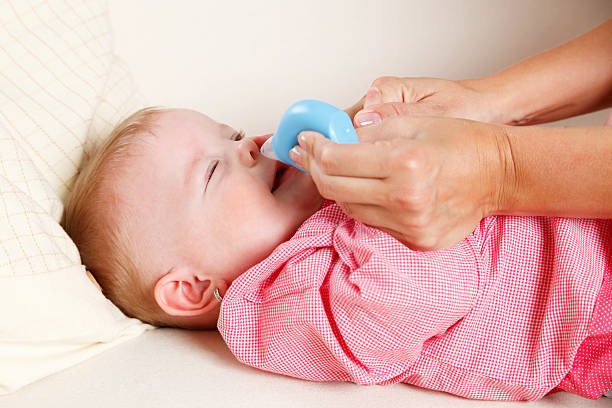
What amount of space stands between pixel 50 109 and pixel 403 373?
0.90 metres

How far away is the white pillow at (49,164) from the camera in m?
1.03

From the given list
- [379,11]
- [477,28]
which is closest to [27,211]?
[379,11]

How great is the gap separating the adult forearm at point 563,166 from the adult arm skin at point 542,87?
14.3 inches

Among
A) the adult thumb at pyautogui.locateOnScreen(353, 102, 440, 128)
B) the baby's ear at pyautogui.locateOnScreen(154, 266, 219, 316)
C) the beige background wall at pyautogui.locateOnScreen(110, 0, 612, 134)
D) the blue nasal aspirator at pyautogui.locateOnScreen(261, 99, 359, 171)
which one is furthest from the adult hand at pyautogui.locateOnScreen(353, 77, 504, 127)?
the beige background wall at pyautogui.locateOnScreen(110, 0, 612, 134)

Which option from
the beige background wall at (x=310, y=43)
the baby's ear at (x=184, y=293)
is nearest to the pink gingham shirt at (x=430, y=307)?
the baby's ear at (x=184, y=293)

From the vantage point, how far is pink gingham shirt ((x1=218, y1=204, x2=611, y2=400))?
0.94 metres

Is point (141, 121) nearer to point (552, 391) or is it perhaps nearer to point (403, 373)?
point (403, 373)

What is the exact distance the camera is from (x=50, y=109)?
4.32ft

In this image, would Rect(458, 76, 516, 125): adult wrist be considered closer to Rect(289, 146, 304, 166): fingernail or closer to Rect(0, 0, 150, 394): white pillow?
Rect(289, 146, 304, 166): fingernail

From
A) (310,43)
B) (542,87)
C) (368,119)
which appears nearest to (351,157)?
(368,119)

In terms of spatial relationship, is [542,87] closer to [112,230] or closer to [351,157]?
[351,157]

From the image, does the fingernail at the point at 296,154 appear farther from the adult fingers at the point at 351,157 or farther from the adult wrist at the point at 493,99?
the adult wrist at the point at 493,99

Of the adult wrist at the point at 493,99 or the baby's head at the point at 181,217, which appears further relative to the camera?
the adult wrist at the point at 493,99

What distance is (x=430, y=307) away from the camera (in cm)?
93
